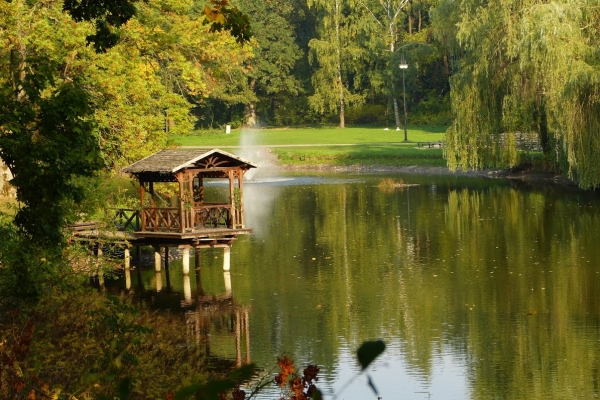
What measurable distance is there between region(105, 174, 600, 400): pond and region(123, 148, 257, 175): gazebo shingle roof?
2882 millimetres

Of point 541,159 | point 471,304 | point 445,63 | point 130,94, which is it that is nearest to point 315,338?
point 471,304

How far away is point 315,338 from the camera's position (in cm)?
2077

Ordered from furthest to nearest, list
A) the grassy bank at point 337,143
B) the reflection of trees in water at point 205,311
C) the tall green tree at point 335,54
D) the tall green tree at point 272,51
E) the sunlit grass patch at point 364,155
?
1. the tall green tree at point 272,51
2. the tall green tree at point 335,54
3. the grassy bank at point 337,143
4. the sunlit grass patch at point 364,155
5. the reflection of trees in water at point 205,311

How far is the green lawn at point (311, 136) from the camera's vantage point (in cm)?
7150

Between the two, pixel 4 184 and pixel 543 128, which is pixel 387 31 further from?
pixel 4 184

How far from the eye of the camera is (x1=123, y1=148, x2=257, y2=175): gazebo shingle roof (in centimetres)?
2691

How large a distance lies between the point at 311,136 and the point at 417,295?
174ft

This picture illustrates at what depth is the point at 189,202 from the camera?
26844 mm

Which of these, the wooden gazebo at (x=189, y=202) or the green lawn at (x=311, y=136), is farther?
the green lawn at (x=311, y=136)

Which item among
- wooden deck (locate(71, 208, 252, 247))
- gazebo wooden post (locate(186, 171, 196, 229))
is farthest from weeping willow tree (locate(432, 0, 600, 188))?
gazebo wooden post (locate(186, 171, 196, 229))

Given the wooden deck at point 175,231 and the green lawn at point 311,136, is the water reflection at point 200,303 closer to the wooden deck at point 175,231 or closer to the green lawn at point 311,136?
→ the wooden deck at point 175,231

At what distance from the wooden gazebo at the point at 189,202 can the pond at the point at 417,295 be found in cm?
128

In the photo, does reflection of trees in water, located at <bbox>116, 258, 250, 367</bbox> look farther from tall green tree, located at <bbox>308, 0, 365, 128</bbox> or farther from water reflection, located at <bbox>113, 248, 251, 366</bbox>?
tall green tree, located at <bbox>308, 0, 365, 128</bbox>

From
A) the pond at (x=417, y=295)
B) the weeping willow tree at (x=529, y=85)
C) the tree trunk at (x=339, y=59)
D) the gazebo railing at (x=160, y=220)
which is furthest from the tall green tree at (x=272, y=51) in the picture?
the gazebo railing at (x=160, y=220)
